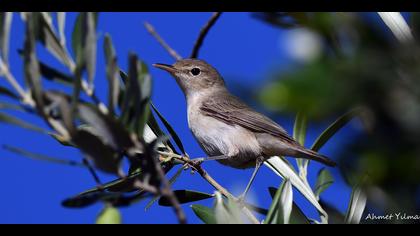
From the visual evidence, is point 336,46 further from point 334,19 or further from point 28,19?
point 28,19

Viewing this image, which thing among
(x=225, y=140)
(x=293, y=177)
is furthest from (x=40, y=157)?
(x=225, y=140)

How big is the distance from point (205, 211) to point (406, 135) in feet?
5.52

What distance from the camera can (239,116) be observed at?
19.4 feet

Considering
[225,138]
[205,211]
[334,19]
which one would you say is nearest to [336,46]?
[334,19]

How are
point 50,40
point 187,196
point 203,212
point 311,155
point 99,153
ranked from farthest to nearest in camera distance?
point 311,155
point 187,196
point 203,212
point 50,40
point 99,153

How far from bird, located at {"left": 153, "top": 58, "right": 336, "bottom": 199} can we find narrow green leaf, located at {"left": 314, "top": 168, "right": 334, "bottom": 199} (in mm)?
1320

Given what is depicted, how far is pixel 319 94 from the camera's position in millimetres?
627

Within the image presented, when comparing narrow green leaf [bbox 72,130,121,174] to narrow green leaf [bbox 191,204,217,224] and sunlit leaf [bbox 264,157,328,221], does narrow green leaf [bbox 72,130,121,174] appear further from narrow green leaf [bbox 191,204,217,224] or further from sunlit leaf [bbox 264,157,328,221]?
sunlit leaf [bbox 264,157,328,221]

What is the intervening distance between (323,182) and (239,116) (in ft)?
9.06

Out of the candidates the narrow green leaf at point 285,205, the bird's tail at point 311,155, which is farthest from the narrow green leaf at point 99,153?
the bird's tail at point 311,155

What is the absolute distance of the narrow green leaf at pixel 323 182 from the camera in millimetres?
3168

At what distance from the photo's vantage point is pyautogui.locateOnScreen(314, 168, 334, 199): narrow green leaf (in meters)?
3.17

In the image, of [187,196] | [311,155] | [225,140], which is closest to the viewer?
[187,196]

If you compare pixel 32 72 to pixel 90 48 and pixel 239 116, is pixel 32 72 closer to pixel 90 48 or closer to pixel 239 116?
pixel 90 48
